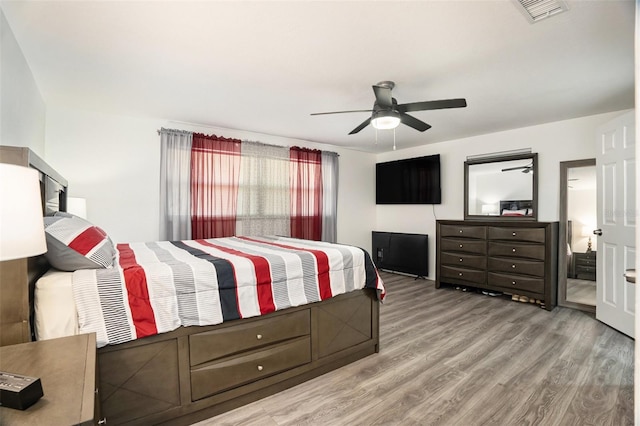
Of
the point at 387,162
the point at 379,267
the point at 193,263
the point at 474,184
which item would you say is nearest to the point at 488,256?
the point at 474,184

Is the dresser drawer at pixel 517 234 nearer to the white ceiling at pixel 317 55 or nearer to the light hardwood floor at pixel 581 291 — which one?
the light hardwood floor at pixel 581 291

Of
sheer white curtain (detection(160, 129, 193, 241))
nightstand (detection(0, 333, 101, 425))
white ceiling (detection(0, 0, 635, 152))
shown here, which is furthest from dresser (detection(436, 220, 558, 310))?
nightstand (detection(0, 333, 101, 425))

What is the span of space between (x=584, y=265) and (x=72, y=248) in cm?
572

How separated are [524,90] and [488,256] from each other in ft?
7.40

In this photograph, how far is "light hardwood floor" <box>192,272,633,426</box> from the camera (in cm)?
183

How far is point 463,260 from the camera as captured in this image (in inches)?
180

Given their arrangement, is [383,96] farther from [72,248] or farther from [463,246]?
[463,246]

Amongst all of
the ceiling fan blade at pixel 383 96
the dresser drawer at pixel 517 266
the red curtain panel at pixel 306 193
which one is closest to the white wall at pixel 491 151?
the dresser drawer at pixel 517 266

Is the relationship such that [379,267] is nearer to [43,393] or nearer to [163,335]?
[163,335]

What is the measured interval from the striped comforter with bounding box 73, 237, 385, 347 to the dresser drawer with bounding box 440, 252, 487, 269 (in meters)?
2.55

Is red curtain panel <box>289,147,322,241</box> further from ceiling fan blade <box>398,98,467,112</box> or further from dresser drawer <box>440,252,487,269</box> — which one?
ceiling fan blade <box>398,98,467,112</box>

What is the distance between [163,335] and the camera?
1.66 m

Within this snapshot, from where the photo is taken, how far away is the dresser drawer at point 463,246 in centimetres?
437

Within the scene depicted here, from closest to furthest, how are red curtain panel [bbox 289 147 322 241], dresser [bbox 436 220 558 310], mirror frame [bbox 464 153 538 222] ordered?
dresser [bbox 436 220 558 310] → mirror frame [bbox 464 153 538 222] → red curtain panel [bbox 289 147 322 241]
